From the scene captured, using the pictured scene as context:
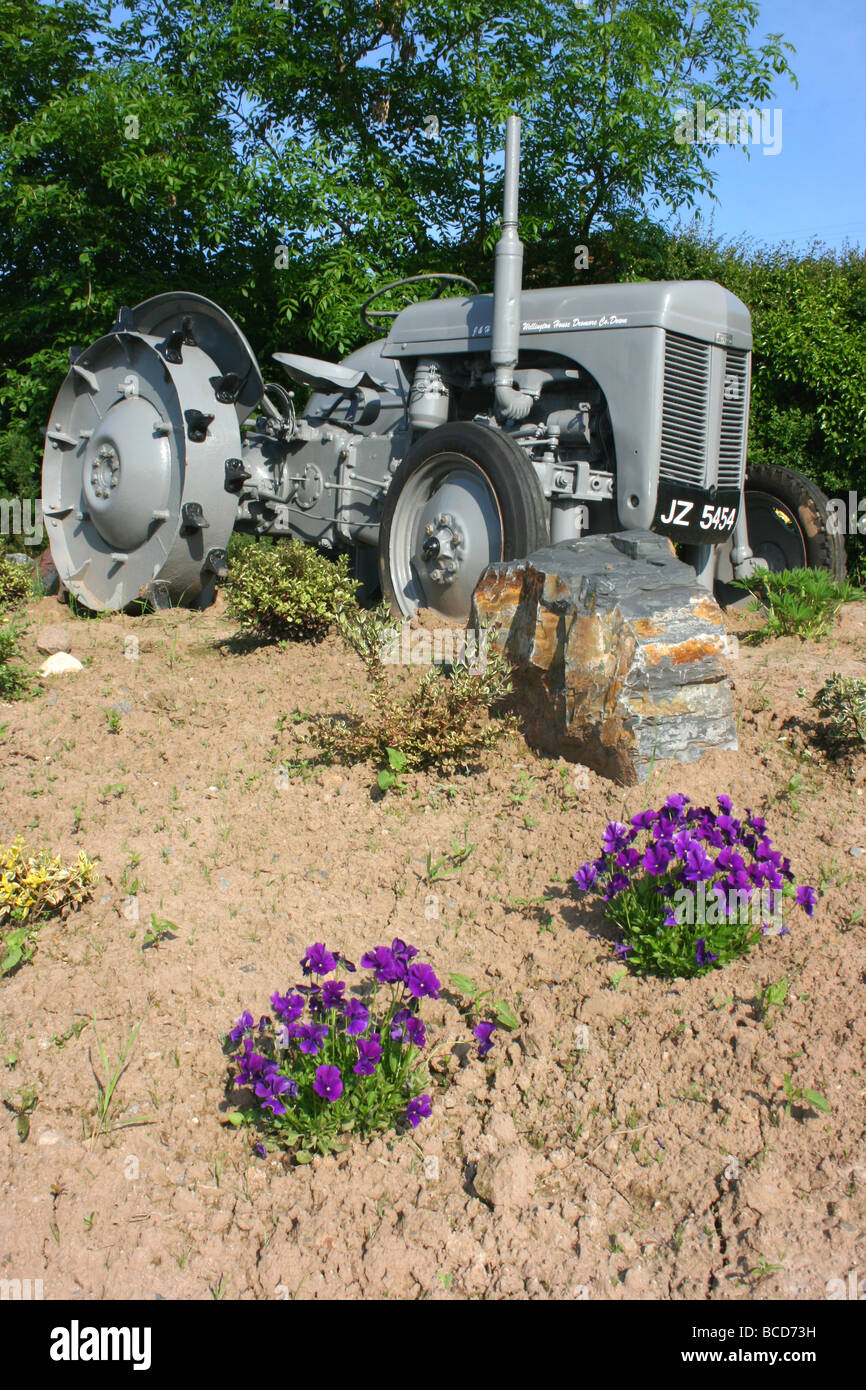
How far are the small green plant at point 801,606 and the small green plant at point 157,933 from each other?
3.19 m

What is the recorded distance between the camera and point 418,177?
31.8ft

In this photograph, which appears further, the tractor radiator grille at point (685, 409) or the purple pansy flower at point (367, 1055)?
the tractor radiator grille at point (685, 409)

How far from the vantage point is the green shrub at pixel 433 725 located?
13.0ft

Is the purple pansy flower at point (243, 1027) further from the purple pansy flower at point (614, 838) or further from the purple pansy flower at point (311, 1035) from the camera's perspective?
the purple pansy flower at point (614, 838)

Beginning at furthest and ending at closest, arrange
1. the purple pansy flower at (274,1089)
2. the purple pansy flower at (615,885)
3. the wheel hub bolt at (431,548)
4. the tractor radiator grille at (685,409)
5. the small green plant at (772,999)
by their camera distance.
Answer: the wheel hub bolt at (431,548) < the tractor radiator grille at (685,409) < the purple pansy flower at (615,885) < the small green plant at (772,999) < the purple pansy flower at (274,1089)

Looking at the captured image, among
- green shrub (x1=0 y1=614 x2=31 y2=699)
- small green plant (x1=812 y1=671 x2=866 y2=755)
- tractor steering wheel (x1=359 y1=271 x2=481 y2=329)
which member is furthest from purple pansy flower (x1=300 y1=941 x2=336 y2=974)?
tractor steering wheel (x1=359 y1=271 x2=481 y2=329)

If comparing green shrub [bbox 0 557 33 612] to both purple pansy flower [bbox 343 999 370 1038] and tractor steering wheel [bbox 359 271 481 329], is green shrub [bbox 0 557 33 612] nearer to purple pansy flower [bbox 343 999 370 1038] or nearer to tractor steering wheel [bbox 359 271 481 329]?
tractor steering wheel [bbox 359 271 481 329]

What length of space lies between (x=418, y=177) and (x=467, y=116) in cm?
66

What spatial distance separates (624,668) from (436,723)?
73 centimetres

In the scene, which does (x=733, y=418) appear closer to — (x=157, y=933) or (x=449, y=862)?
(x=449, y=862)

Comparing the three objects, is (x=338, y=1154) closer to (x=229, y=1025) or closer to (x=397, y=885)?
(x=229, y=1025)

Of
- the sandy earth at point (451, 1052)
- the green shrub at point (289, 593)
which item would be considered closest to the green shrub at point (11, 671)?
the sandy earth at point (451, 1052)

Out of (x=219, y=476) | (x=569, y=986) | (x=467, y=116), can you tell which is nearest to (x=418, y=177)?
(x=467, y=116)

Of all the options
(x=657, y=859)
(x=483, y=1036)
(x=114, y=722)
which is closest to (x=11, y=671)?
(x=114, y=722)
